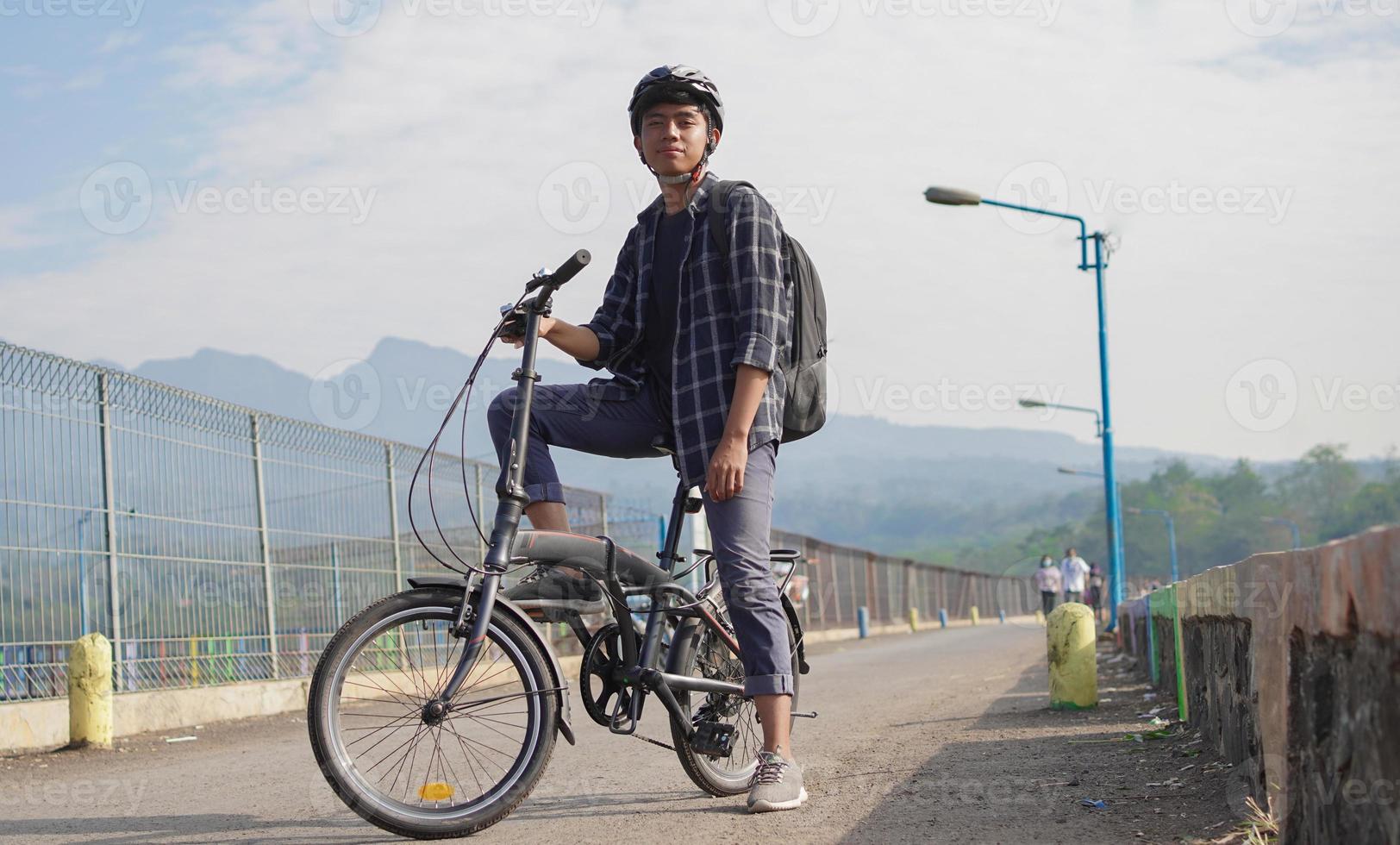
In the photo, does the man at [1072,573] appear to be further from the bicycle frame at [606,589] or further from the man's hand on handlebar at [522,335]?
the man's hand on handlebar at [522,335]

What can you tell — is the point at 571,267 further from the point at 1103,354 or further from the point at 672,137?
the point at 1103,354

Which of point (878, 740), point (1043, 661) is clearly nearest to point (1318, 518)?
point (1043, 661)

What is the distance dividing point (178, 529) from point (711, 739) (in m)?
6.42

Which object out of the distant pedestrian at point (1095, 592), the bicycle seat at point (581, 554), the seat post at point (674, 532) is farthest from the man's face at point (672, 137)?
the distant pedestrian at point (1095, 592)

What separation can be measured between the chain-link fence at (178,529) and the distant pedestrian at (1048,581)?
2111 cm

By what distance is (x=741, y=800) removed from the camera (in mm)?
4422

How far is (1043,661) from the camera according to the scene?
584 inches

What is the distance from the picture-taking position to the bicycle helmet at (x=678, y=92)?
4180mm

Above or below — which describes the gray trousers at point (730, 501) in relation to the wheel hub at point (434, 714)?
above

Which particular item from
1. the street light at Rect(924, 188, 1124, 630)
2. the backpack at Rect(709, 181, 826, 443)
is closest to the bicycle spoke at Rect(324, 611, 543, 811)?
the backpack at Rect(709, 181, 826, 443)

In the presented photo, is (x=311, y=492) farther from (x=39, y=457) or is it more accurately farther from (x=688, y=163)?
(x=688, y=163)

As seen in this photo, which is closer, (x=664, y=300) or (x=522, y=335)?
(x=522, y=335)

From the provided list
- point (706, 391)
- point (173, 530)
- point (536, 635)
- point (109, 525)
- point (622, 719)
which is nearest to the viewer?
point (536, 635)

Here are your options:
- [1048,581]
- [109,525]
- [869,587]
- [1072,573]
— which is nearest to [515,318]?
[109,525]
